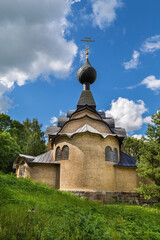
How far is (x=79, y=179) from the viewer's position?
12.5 m

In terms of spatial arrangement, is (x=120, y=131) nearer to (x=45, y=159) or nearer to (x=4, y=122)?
(x=45, y=159)

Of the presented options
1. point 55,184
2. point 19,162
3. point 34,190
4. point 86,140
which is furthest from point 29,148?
Result: point 34,190

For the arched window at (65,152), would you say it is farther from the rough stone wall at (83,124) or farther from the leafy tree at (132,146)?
the leafy tree at (132,146)

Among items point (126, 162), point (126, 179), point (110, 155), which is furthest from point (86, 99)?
point (126, 179)

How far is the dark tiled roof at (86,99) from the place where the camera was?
1884cm

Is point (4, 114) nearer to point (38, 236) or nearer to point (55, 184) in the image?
point (55, 184)

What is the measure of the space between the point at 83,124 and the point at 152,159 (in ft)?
20.7

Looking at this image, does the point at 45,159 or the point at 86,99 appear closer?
the point at 45,159

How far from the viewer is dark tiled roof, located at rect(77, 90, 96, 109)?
1884cm

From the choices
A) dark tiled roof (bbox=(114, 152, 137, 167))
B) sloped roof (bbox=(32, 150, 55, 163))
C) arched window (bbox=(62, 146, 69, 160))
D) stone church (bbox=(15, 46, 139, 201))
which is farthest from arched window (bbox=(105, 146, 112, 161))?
sloped roof (bbox=(32, 150, 55, 163))

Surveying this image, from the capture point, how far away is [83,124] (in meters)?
15.5

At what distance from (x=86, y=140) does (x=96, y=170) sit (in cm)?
216

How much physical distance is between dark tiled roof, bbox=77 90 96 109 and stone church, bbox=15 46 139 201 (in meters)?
3.45

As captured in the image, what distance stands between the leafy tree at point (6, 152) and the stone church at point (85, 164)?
563 centimetres
